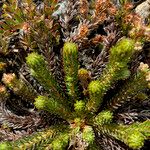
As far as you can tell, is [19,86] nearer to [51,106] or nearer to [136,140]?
[51,106]

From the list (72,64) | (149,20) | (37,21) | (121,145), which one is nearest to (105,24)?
(149,20)

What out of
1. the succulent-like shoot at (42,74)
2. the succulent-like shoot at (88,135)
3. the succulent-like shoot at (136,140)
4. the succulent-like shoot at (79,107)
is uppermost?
the succulent-like shoot at (42,74)

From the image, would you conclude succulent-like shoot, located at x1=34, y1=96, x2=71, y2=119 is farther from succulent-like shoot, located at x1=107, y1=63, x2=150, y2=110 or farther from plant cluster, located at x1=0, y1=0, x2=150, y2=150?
succulent-like shoot, located at x1=107, y1=63, x2=150, y2=110

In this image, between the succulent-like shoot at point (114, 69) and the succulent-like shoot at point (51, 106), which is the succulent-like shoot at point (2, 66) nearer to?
the succulent-like shoot at point (51, 106)

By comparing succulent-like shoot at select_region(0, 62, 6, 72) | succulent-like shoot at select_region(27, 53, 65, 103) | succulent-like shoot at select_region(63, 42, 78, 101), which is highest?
succulent-like shoot at select_region(0, 62, 6, 72)

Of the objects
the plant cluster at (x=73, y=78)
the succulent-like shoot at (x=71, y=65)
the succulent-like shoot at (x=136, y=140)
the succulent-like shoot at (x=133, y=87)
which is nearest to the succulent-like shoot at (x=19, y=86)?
the plant cluster at (x=73, y=78)

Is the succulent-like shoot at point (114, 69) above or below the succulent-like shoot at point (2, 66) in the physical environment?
below

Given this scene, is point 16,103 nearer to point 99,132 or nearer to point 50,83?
point 50,83

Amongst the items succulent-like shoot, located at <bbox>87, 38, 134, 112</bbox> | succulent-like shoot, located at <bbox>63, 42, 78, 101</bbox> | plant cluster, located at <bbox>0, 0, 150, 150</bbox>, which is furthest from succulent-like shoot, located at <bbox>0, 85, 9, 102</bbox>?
succulent-like shoot, located at <bbox>87, 38, 134, 112</bbox>
